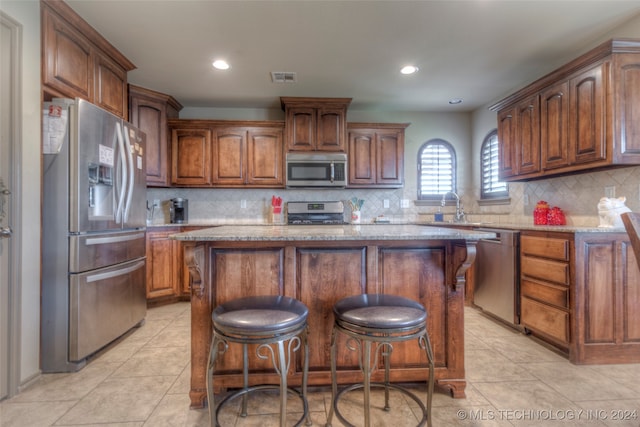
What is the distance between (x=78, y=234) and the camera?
6.46ft

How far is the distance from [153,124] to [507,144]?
4.05 meters

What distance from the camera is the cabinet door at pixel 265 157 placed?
3.88m

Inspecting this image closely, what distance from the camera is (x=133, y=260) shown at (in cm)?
251

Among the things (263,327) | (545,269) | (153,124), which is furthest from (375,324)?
(153,124)

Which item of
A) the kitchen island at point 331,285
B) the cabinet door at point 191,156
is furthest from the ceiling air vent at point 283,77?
the kitchen island at point 331,285

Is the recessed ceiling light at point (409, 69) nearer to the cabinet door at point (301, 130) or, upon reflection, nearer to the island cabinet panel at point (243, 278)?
the cabinet door at point (301, 130)

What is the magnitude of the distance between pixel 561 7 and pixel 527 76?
1223mm

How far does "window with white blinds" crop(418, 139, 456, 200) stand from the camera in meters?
4.38

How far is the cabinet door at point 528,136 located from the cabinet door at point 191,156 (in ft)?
11.7

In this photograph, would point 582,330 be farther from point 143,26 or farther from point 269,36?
point 143,26

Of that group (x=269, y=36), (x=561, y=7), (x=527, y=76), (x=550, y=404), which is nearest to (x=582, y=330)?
(x=550, y=404)

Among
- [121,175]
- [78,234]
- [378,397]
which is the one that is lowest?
[378,397]

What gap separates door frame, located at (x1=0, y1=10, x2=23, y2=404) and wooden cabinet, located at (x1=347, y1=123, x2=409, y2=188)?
10.3 feet

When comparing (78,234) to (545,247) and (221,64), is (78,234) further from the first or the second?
(545,247)
